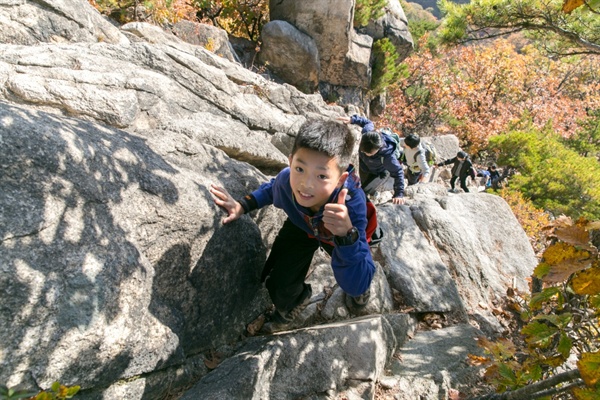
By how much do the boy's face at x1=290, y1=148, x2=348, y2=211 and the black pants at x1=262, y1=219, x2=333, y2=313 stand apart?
0.71 meters

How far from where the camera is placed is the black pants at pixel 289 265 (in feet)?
9.92

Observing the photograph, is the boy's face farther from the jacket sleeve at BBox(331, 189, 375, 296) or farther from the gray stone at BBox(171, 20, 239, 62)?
the gray stone at BBox(171, 20, 239, 62)

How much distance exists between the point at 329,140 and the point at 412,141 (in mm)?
5420

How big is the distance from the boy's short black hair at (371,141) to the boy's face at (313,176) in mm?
2995

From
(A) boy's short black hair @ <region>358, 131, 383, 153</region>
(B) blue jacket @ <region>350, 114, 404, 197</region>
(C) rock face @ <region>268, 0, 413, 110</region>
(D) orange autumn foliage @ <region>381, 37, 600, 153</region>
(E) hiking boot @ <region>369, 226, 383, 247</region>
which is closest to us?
(E) hiking boot @ <region>369, 226, 383, 247</region>

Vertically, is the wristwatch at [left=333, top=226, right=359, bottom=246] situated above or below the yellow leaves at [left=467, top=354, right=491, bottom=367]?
above

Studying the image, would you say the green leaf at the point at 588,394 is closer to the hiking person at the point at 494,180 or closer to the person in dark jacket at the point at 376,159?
the person in dark jacket at the point at 376,159

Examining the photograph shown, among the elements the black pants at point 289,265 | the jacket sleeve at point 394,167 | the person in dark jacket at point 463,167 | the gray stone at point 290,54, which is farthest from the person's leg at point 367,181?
the gray stone at point 290,54

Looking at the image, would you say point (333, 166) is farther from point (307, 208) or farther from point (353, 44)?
point (353, 44)

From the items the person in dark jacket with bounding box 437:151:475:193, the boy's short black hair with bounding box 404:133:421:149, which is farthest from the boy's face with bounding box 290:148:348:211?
the person in dark jacket with bounding box 437:151:475:193

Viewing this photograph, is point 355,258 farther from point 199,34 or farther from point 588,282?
point 199,34

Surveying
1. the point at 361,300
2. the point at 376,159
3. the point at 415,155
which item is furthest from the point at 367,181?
the point at 361,300

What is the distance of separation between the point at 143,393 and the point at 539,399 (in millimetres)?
2352

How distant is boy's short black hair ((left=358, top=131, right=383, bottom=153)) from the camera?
5262mm
